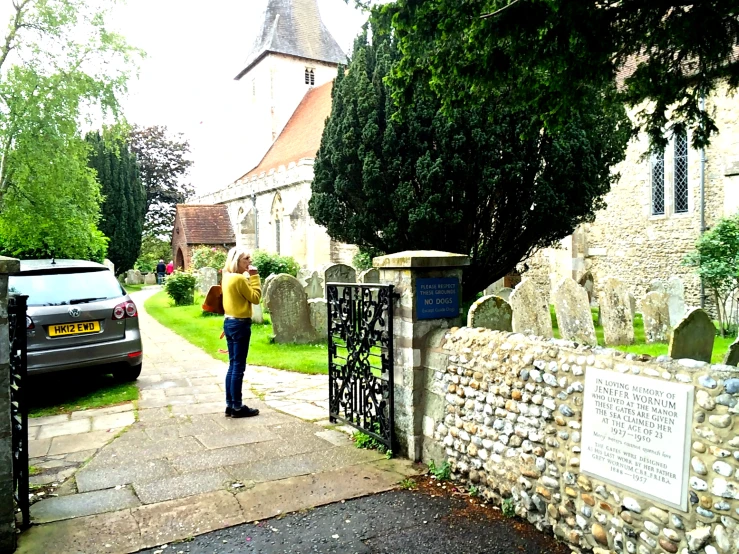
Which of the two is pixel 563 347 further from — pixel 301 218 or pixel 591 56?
pixel 301 218

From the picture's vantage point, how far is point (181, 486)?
3.92m

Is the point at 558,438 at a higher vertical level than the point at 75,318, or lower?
lower

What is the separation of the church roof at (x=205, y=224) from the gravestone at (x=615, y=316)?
2784 centimetres

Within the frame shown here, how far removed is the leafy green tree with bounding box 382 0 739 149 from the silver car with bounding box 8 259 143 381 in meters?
4.19

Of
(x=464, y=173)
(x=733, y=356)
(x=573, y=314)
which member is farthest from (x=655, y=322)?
(x=733, y=356)

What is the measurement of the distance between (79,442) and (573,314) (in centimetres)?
718

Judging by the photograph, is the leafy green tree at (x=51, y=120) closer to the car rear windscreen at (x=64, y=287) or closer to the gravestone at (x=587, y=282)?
the car rear windscreen at (x=64, y=287)

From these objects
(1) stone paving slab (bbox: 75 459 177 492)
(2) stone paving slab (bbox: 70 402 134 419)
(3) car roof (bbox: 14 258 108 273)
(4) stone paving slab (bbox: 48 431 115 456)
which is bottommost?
(2) stone paving slab (bbox: 70 402 134 419)

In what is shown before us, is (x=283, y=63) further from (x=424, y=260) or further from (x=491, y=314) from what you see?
(x=424, y=260)

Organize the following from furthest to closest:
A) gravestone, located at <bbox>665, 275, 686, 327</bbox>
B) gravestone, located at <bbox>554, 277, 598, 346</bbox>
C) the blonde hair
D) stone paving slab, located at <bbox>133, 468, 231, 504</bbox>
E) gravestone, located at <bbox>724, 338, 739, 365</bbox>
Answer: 1. gravestone, located at <bbox>665, 275, 686, 327</bbox>
2. gravestone, located at <bbox>554, 277, 598, 346</bbox>
3. the blonde hair
4. gravestone, located at <bbox>724, 338, 739, 365</bbox>
5. stone paving slab, located at <bbox>133, 468, 231, 504</bbox>

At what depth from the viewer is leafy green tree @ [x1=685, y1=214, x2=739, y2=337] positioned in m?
11.9

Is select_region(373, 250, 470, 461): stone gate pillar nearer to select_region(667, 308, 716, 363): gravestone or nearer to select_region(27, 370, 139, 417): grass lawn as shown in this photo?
select_region(667, 308, 716, 363): gravestone

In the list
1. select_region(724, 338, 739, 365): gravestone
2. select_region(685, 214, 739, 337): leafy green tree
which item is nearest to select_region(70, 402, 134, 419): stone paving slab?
select_region(724, 338, 739, 365): gravestone

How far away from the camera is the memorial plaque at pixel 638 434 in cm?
255
